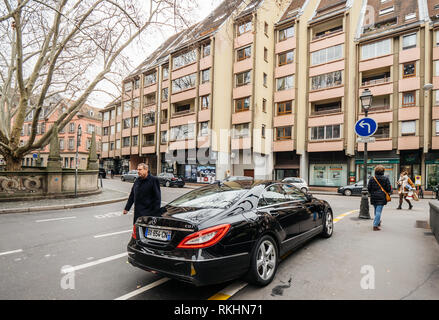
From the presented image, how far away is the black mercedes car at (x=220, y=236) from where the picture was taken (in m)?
2.85

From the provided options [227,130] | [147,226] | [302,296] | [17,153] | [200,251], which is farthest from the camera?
[227,130]

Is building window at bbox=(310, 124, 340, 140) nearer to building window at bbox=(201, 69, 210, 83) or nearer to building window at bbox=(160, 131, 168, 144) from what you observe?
building window at bbox=(201, 69, 210, 83)

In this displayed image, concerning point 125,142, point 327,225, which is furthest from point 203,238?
point 125,142

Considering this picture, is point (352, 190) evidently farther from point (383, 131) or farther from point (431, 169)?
point (431, 169)

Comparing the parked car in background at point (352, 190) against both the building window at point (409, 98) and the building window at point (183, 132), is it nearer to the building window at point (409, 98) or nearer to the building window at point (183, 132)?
the building window at point (409, 98)

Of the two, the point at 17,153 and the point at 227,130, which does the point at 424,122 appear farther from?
the point at 17,153

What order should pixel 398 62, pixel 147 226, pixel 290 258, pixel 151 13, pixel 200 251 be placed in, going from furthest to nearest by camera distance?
pixel 398 62 → pixel 151 13 → pixel 290 258 → pixel 147 226 → pixel 200 251

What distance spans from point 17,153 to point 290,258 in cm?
1513

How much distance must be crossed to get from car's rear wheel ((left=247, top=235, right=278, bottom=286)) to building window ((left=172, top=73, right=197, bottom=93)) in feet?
95.9

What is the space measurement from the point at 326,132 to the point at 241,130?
29.6ft

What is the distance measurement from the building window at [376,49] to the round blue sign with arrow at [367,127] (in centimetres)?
2148

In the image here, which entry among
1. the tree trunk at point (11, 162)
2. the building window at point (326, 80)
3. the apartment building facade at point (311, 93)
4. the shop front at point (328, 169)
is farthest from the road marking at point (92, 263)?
the building window at point (326, 80)

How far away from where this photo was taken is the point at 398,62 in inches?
914
